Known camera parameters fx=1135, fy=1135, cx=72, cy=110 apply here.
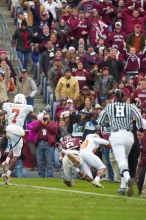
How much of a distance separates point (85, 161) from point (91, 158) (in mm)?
246

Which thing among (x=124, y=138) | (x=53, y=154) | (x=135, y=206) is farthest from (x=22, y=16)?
(x=135, y=206)

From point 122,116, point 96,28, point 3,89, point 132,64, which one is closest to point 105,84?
point 132,64

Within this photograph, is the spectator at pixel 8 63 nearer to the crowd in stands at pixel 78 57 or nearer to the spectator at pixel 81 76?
the crowd in stands at pixel 78 57

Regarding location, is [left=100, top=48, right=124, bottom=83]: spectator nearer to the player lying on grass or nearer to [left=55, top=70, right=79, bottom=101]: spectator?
[left=55, top=70, right=79, bottom=101]: spectator

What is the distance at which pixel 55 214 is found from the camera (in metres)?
16.4

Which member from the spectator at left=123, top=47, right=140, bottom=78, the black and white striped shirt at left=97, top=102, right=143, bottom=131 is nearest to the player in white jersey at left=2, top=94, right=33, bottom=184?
the black and white striped shirt at left=97, top=102, right=143, bottom=131

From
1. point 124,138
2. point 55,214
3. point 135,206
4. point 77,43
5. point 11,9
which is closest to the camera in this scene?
point 55,214

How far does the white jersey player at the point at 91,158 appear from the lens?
22844mm

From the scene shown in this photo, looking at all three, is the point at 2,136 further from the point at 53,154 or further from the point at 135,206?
the point at 135,206

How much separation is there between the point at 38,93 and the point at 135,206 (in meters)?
14.9

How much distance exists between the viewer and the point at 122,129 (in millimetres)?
20781

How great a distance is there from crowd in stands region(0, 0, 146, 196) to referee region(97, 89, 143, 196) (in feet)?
17.6

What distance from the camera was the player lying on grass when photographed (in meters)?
22.9

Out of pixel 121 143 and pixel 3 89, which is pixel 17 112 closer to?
pixel 121 143
